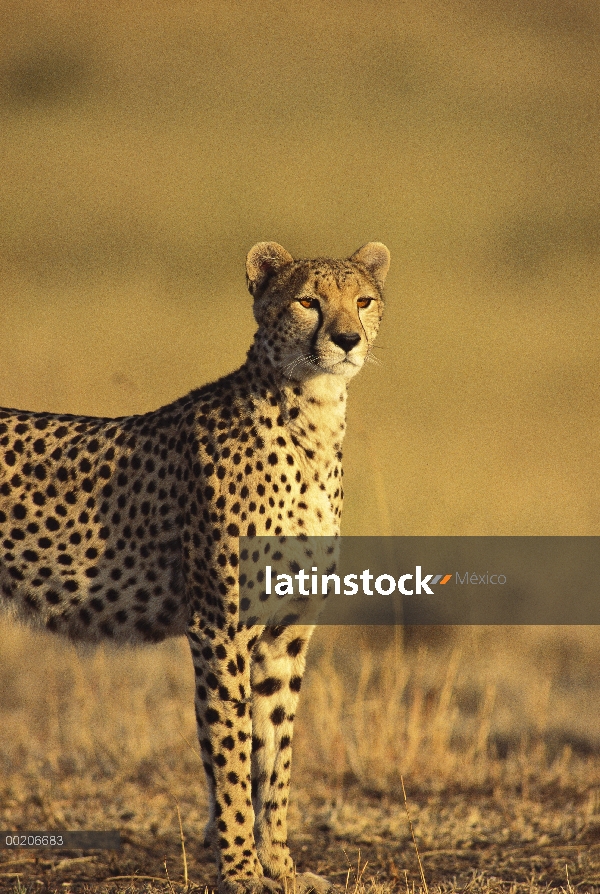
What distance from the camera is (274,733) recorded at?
4.55 meters

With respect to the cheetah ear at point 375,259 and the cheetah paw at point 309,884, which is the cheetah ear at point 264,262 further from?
the cheetah paw at point 309,884

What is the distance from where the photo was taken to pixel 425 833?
5.29 meters

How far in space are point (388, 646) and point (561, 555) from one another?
8.43 ft

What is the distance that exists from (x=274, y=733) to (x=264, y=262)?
1569 mm

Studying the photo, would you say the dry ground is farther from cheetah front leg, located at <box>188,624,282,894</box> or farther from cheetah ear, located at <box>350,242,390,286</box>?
cheetah ear, located at <box>350,242,390,286</box>

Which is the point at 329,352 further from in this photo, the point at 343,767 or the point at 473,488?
the point at 473,488

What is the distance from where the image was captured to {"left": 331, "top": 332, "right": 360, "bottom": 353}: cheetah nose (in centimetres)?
411

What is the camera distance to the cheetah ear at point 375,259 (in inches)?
184

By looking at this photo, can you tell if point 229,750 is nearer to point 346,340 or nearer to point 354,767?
point 346,340

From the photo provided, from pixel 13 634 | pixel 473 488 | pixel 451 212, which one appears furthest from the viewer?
pixel 451 212

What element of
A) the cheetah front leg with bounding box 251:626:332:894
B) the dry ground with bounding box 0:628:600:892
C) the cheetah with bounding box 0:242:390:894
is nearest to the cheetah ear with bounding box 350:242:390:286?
the cheetah with bounding box 0:242:390:894

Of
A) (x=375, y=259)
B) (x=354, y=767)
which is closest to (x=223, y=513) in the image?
(x=375, y=259)

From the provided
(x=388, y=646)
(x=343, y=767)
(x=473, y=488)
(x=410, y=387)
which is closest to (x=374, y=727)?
(x=343, y=767)

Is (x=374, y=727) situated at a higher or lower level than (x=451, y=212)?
lower
